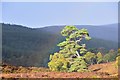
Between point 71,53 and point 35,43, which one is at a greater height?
point 35,43

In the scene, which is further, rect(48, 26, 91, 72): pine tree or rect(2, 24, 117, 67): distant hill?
rect(2, 24, 117, 67): distant hill

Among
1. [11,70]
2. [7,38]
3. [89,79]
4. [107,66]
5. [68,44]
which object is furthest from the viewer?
[7,38]

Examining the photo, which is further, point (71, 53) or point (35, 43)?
point (35, 43)

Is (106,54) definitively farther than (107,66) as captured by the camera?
Yes

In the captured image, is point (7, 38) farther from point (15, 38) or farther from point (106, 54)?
point (106, 54)

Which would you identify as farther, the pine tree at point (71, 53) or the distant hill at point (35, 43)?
the distant hill at point (35, 43)

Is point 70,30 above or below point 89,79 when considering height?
above

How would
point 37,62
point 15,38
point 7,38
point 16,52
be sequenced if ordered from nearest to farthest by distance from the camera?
point 37,62
point 16,52
point 15,38
point 7,38

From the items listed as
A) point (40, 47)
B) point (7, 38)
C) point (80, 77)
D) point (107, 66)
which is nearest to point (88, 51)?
point (107, 66)
